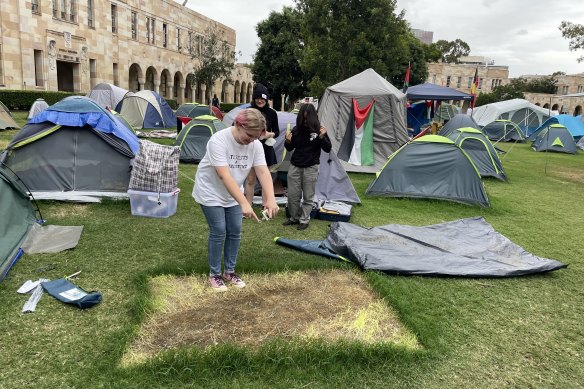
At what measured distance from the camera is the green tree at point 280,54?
3250 cm

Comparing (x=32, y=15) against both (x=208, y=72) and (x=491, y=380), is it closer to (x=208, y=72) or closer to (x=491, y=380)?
(x=208, y=72)

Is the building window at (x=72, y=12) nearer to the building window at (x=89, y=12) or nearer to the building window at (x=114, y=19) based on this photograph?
the building window at (x=89, y=12)

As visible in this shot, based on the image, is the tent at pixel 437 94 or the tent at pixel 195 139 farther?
the tent at pixel 437 94

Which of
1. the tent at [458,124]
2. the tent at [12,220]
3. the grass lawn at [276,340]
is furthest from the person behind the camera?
the tent at [458,124]

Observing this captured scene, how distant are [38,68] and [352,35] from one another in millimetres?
16346

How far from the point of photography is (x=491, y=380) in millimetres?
2674

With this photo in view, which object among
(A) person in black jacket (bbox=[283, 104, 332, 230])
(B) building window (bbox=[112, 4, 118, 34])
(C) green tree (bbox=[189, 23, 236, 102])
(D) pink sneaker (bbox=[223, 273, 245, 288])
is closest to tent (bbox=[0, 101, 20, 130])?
(A) person in black jacket (bbox=[283, 104, 332, 230])

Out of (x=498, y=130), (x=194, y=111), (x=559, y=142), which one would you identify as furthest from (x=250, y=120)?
(x=498, y=130)

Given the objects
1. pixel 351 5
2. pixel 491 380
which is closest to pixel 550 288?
pixel 491 380

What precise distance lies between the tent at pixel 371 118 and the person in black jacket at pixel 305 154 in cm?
432

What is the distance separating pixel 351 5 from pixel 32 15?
51.4 ft

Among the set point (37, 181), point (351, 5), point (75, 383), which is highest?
point (351, 5)

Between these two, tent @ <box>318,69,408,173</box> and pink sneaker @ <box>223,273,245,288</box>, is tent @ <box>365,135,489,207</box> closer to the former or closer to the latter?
tent @ <box>318,69,408,173</box>

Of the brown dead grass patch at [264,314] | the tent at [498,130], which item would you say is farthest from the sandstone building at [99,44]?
the tent at [498,130]
